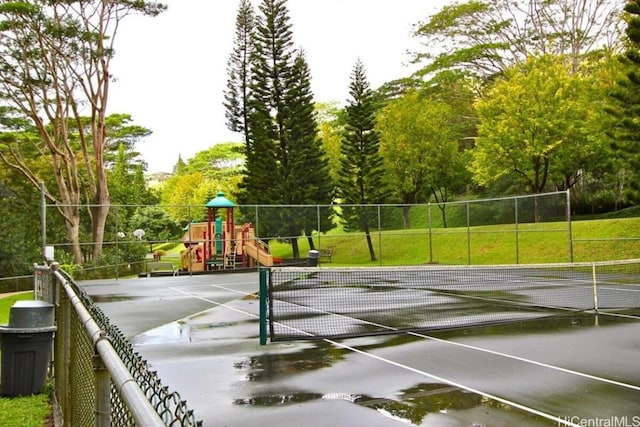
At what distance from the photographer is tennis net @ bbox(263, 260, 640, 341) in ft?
31.4

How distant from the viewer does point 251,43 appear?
41.9 metres

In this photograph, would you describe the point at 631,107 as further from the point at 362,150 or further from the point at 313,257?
Result: the point at 362,150

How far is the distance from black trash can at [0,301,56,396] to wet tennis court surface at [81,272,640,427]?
4.33 feet

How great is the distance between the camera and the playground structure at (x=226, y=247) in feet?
83.1

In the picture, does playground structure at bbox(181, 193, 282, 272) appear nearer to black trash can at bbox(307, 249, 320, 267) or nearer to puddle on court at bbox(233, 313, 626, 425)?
black trash can at bbox(307, 249, 320, 267)

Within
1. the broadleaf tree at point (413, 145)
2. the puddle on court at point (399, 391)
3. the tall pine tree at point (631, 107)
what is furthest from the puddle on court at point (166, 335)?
the broadleaf tree at point (413, 145)

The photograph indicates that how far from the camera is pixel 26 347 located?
19.2 feet

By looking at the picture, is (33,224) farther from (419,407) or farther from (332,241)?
(419,407)

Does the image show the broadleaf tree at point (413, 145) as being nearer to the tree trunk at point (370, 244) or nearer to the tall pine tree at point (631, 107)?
the tree trunk at point (370, 244)

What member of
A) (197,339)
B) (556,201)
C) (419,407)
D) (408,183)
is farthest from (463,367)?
(408,183)

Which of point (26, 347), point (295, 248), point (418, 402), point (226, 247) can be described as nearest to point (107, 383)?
point (418, 402)

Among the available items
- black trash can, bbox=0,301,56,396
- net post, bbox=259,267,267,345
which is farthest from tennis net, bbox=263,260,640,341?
black trash can, bbox=0,301,56,396

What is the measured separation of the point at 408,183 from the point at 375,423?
34.5 m

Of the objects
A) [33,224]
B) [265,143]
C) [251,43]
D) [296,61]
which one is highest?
[251,43]
